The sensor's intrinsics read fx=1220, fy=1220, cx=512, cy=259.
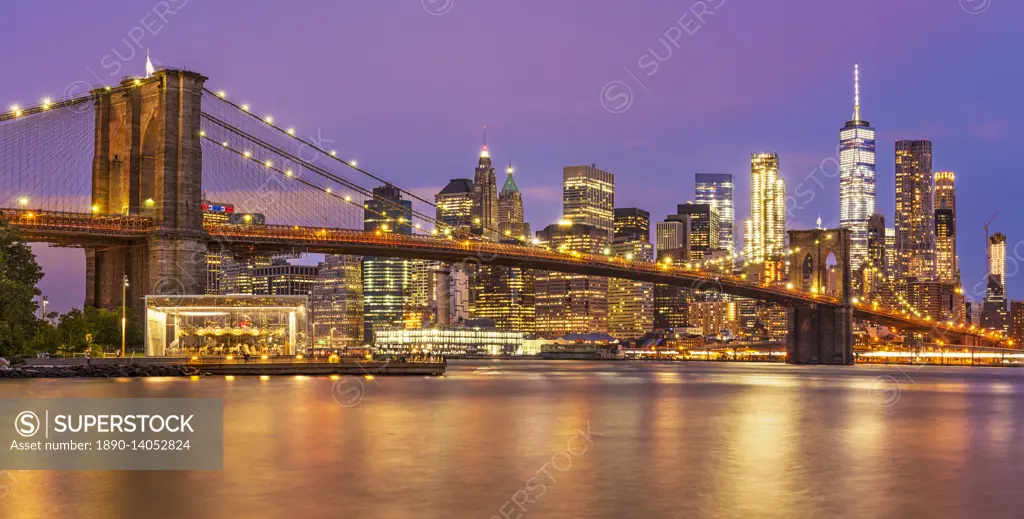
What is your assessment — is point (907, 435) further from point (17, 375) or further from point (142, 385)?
point (17, 375)

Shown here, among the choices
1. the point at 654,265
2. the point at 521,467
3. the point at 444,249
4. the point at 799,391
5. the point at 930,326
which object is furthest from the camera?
the point at 930,326

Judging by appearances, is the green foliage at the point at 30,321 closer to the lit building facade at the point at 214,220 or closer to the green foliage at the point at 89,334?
the green foliage at the point at 89,334

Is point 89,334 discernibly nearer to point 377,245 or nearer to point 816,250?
point 377,245

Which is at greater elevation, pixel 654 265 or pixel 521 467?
pixel 654 265

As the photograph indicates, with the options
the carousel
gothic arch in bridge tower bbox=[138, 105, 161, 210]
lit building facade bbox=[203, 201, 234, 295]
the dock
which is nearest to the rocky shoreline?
the dock

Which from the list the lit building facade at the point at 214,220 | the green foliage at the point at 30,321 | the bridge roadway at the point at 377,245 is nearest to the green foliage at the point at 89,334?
the green foliage at the point at 30,321

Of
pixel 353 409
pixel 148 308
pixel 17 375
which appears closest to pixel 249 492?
pixel 353 409

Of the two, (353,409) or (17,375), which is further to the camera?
(17,375)
